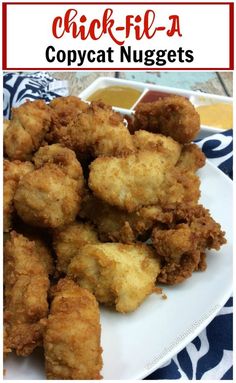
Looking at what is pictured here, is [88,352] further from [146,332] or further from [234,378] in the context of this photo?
[234,378]

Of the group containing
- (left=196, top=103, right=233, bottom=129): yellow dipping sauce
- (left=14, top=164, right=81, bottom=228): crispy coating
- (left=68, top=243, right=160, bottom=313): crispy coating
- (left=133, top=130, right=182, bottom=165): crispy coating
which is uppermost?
(left=196, top=103, right=233, bottom=129): yellow dipping sauce

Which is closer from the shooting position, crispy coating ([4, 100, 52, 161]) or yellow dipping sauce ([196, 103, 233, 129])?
crispy coating ([4, 100, 52, 161])

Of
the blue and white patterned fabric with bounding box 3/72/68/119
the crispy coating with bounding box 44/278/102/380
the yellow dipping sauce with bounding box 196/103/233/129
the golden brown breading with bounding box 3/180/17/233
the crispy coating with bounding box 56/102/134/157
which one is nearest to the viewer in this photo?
the crispy coating with bounding box 44/278/102/380

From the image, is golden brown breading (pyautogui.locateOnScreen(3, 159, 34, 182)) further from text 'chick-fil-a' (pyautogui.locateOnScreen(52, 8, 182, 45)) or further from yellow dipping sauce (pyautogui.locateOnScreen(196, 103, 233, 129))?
yellow dipping sauce (pyautogui.locateOnScreen(196, 103, 233, 129))

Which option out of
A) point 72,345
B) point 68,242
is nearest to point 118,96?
point 68,242

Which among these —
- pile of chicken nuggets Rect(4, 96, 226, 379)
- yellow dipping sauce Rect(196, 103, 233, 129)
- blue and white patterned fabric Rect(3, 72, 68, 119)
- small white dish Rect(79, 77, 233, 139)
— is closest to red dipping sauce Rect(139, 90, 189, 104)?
small white dish Rect(79, 77, 233, 139)

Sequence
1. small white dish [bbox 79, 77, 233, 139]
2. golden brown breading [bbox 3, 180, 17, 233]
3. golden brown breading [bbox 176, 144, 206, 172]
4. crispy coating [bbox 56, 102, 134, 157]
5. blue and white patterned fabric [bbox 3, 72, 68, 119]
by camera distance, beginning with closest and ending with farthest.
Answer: golden brown breading [bbox 3, 180, 17, 233] → crispy coating [bbox 56, 102, 134, 157] → golden brown breading [bbox 176, 144, 206, 172] → blue and white patterned fabric [bbox 3, 72, 68, 119] → small white dish [bbox 79, 77, 233, 139]

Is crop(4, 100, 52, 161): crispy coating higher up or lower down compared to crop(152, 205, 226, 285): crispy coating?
higher up
